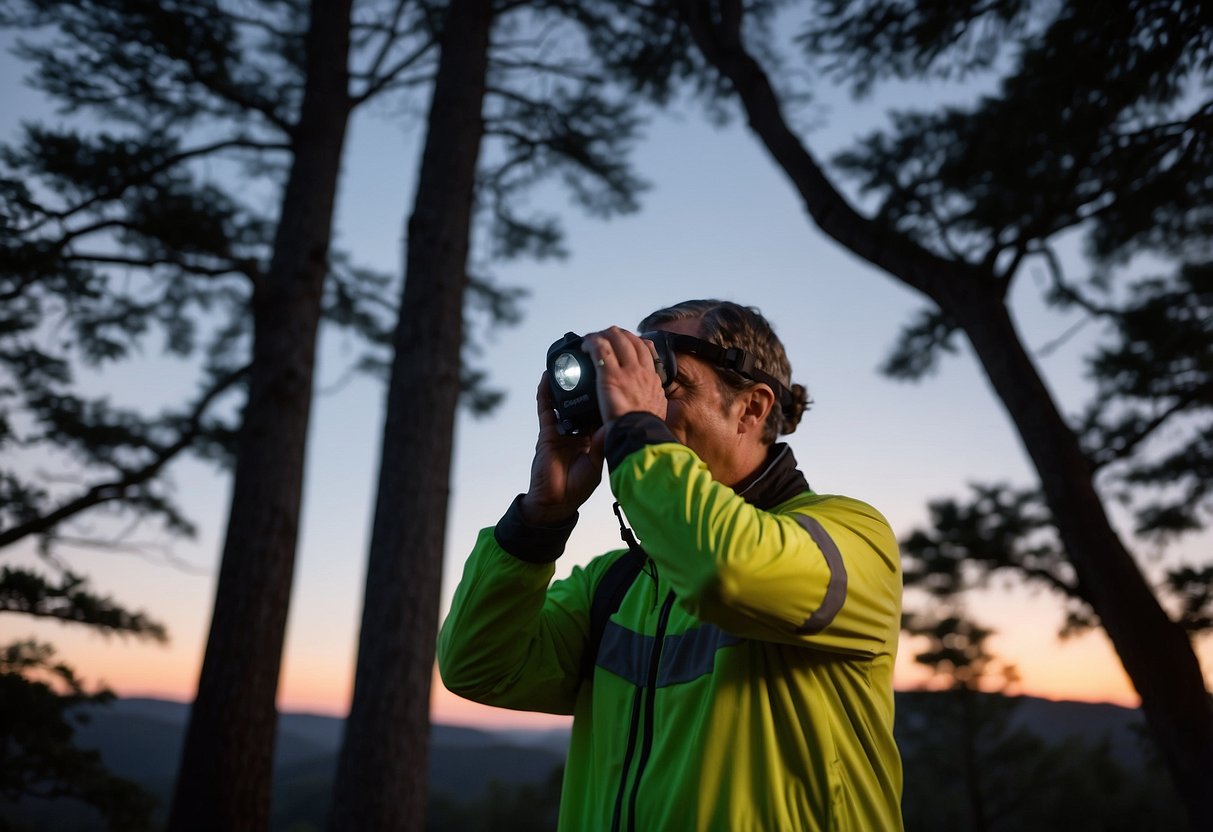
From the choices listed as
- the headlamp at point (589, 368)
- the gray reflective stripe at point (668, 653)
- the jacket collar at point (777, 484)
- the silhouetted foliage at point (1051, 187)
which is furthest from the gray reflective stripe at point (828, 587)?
the silhouetted foliage at point (1051, 187)

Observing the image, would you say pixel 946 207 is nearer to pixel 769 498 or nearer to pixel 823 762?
pixel 769 498

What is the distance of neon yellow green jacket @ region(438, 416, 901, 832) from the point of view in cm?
113

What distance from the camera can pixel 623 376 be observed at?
1340 millimetres

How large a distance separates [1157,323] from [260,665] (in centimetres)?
616

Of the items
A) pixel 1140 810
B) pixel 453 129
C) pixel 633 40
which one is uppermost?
pixel 633 40

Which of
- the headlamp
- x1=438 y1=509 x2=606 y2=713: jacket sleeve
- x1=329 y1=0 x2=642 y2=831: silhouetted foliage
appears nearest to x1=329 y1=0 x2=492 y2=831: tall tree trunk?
x1=329 y1=0 x2=642 y2=831: silhouetted foliage

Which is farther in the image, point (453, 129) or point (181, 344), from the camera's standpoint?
point (181, 344)

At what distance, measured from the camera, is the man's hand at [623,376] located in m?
1.32

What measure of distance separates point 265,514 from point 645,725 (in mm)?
3994

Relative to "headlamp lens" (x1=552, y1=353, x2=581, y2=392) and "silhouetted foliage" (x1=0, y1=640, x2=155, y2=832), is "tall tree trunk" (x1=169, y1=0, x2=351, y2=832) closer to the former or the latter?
"silhouetted foliage" (x1=0, y1=640, x2=155, y2=832)

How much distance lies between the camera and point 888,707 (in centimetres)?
132

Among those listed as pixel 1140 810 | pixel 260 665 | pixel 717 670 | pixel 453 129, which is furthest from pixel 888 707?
pixel 1140 810

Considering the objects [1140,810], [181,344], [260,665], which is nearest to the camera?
[260,665]

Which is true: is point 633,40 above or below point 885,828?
above
